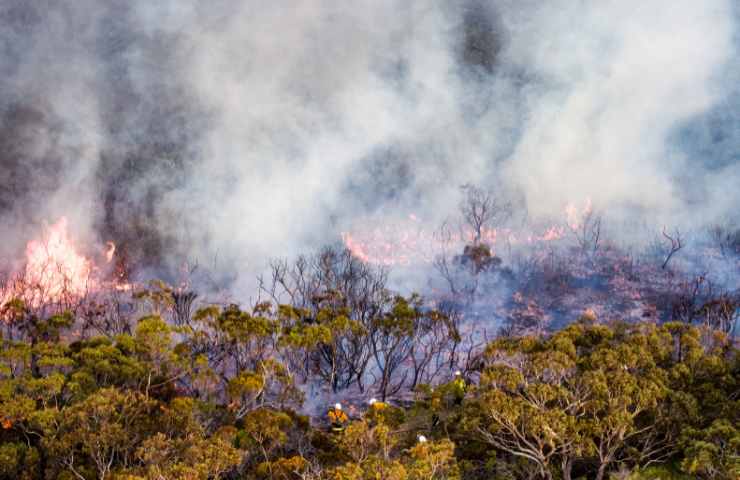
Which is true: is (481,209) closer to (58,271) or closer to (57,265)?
(58,271)

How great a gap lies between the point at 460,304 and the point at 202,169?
53794 mm

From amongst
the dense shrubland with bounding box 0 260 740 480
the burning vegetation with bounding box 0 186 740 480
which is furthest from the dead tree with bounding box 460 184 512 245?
the dense shrubland with bounding box 0 260 740 480

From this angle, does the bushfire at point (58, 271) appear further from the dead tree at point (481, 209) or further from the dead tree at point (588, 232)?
the dead tree at point (588, 232)

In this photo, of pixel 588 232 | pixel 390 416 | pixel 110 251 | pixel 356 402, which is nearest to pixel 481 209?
pixel 588 232

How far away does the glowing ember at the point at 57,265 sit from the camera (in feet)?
205

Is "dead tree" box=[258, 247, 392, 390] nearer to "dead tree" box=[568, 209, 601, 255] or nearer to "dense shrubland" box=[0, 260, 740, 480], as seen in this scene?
"dense shrubland" box=[0, 260, 740, 480]

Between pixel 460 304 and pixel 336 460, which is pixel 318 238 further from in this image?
pixel 336 460

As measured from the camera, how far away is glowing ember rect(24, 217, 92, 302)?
205 feet

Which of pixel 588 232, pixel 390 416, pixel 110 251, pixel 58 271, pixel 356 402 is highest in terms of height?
pixel 110 251

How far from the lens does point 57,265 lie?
219ft

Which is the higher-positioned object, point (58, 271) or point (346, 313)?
point (58, 271)

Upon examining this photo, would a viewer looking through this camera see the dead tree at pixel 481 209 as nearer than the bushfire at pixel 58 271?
No

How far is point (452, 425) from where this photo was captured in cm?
3048

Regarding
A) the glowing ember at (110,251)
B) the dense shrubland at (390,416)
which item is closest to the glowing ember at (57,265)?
the glowing ember at (110,251)
